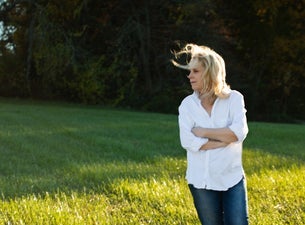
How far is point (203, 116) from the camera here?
3.89 m

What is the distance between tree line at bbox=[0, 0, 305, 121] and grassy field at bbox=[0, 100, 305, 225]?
12.9 metres

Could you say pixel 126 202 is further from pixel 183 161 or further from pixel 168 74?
pixel 168 74

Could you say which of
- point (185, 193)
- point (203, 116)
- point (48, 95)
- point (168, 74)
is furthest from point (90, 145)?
point (48, 95)

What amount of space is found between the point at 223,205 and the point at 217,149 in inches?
16.2

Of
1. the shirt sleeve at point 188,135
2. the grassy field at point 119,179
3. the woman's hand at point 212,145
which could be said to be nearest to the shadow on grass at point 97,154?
the grassy field at point 119,179

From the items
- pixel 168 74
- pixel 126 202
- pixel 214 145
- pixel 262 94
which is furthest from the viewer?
pixel 262 94

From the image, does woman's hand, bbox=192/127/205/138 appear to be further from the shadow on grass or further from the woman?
the shadow on grass

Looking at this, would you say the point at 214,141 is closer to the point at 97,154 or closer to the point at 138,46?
the point at 97,154

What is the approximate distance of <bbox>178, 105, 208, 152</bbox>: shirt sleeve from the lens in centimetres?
379

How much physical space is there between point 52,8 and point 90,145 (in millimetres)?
17103

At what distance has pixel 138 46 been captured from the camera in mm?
25938

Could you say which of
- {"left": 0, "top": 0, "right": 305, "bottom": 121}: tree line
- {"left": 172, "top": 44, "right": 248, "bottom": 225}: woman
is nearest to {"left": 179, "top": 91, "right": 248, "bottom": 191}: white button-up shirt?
{"left": 172, "top": 44, "right": 248, "bottom": 225}: woman

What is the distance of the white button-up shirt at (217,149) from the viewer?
3758 mm

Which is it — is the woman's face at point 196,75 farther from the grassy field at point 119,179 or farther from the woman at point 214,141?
the grassy field at point 119,179
